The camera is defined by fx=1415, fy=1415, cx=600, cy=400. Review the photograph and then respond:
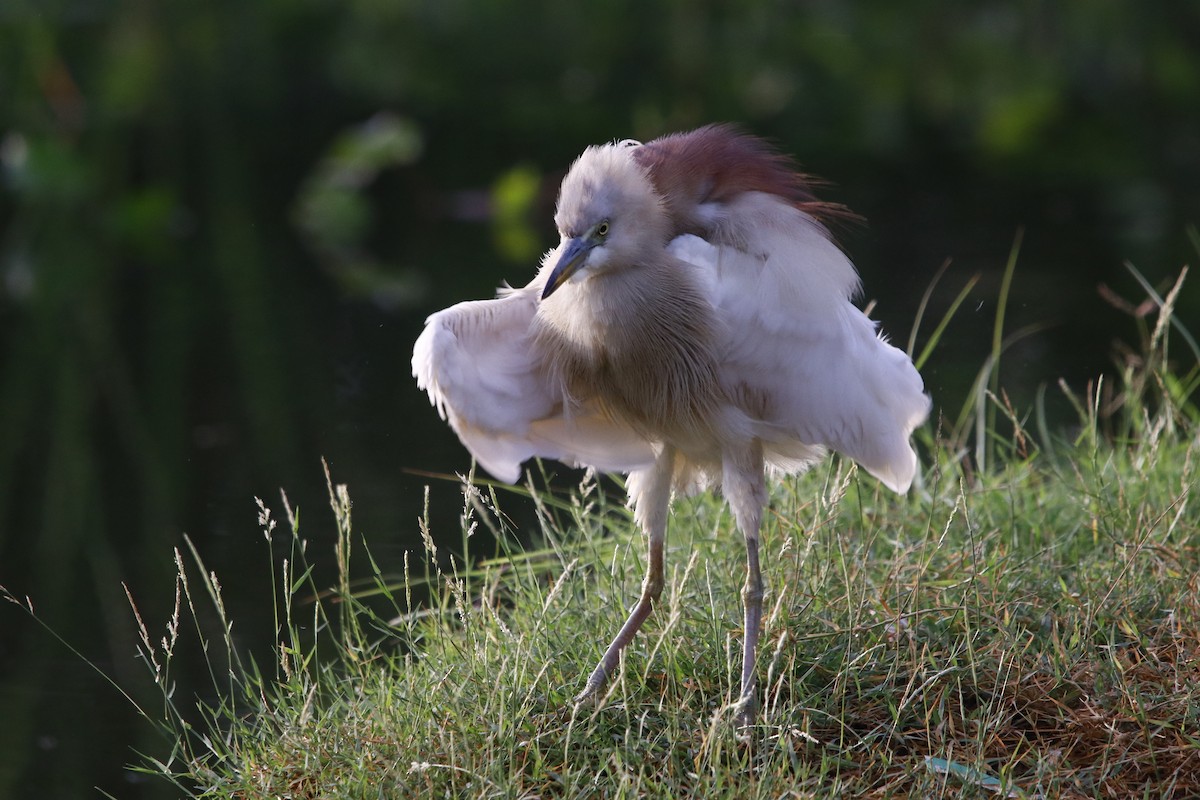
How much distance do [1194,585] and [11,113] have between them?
34.1 feet

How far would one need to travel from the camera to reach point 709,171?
3.09m

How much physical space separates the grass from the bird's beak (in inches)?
18.9

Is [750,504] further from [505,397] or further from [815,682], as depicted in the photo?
[505,397]

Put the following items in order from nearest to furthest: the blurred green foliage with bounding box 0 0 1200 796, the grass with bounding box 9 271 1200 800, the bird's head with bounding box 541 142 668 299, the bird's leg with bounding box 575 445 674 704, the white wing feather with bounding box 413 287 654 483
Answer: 1. the grass with bounding box 9 271 1200 800
2. the bird's head with bounding box 541 142 668 299
3. the white wing feather with bounding box 413 287 654 483
4. the bird's leg with bounding box 575 445 674 704
5. the blurred green foliage with bounding box 0 0 1200 796

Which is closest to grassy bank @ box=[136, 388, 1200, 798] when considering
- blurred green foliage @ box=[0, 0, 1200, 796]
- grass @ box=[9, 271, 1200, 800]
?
grass @ box=[9, 271, 1200, 800]

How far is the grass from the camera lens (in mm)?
2740

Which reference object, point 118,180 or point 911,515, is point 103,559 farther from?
point 118,180

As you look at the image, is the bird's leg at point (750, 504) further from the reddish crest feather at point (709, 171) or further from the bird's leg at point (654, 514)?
the reddish crest feather at point (709, 171)

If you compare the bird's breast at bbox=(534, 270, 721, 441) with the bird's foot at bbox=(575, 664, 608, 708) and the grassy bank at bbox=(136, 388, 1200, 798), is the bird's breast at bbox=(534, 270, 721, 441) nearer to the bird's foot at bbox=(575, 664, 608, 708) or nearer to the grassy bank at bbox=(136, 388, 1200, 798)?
the grassy bank at bbox=(136, 388, 1200, 798)

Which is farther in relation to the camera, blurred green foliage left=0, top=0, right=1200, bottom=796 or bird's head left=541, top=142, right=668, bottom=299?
blurred green foliage left=0, top=0, right=1200, bottom=796

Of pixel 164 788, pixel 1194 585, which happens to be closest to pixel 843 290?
pixel 1194 585

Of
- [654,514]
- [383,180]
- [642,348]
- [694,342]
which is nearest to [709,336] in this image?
[694,342]

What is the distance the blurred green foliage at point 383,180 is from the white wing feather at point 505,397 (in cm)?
182

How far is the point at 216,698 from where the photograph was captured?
4039 millimetres
